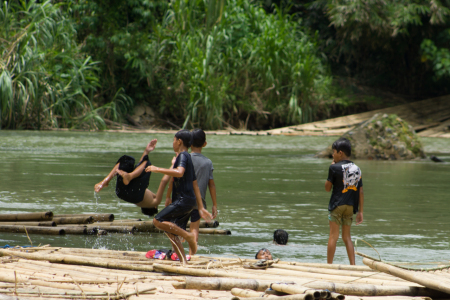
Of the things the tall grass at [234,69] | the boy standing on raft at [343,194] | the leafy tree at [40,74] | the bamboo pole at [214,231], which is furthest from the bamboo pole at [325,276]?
the tall grass at [234,69]

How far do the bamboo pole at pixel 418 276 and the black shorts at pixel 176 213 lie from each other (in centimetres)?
172

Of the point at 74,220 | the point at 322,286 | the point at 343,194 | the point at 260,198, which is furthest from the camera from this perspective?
the point at 260,198

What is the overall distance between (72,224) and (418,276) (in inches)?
165

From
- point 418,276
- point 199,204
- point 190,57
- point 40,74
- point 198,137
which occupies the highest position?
→ point 190,57

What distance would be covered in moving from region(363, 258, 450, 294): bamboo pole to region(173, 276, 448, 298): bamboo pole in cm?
9

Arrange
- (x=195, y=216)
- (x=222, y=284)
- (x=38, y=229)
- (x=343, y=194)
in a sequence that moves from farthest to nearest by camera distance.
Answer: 1. (x=38, y=229)
2. (x=195, y=216)
3. (x=343, y=194)
4. (x=222, y=284)

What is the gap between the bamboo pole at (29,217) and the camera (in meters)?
6.85

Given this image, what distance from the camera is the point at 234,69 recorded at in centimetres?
2625

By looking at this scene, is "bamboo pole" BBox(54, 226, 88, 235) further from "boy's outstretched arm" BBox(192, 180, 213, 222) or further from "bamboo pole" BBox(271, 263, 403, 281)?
"bamboo pole" BBox(271, 263, 403, 281)

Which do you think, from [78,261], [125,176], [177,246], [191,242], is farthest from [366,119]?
[78,261]

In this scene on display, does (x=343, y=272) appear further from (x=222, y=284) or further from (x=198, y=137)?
(x=198, y=137)

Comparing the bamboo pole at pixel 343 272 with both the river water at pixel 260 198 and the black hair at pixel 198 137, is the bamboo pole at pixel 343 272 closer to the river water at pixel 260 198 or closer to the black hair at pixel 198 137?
the river water at pixel 260 198

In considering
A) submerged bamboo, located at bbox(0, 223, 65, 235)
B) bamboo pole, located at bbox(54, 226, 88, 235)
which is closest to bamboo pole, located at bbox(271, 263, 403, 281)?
bamboo pole, located at bbox(54, 226, 88, 235)

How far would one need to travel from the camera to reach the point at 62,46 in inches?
968
